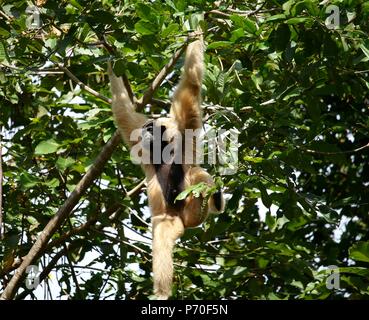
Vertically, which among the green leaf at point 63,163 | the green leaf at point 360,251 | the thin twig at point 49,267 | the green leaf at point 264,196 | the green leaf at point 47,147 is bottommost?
the green leaf at point 360,251

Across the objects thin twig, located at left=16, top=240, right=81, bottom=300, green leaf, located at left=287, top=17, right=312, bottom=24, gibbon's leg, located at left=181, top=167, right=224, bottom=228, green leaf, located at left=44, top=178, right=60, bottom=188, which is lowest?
thin twig, located at left=16, top=240, right=81, bottom=300

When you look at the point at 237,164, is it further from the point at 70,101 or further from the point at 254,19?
the point at 70,101

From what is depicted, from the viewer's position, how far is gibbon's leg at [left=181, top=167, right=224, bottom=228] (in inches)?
228

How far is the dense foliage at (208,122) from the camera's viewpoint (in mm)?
4754

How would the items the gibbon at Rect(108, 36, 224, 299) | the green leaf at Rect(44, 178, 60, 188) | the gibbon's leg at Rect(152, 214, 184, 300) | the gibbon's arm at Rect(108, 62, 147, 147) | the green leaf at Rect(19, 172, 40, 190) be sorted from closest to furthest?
the gibbon's leg at Rect(152, 214, 184, 300)
the gibbon at Rect(108, 36, 224, 299)
the gibbon's arm at Rect(108, 62, 147, 147)
the green leaf at Rect(19, 172, 40, 190)
the green leaf at Rect(44, 178, 60, 188)

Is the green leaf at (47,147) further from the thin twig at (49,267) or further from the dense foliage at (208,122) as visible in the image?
the thin twig at (49,267)

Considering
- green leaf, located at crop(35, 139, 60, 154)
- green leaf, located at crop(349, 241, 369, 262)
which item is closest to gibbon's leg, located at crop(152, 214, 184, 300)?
green leaf, located at crop(35, 139, 60, 154)

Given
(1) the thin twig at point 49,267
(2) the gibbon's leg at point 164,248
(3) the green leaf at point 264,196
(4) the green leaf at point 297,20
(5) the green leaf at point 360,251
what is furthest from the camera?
(1) the thin twig at point 49,267

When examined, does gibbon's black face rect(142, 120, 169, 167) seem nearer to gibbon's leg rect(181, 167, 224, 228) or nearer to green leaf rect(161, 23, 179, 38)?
gibbon's leg rect(181, 167, 224, 228)

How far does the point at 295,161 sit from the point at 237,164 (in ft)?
1.36

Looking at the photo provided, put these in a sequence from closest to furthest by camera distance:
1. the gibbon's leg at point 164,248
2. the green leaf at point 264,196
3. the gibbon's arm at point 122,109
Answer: the green leaf at point 264,196, the gibbon's leg at point 164,248, the gibbon's arm at point 122,109

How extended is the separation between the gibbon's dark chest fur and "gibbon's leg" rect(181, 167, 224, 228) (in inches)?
3.0

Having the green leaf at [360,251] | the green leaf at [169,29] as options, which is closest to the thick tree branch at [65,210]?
the green leaf at [169,29]

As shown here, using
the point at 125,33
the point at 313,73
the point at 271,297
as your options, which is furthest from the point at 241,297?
the point at 125,33
